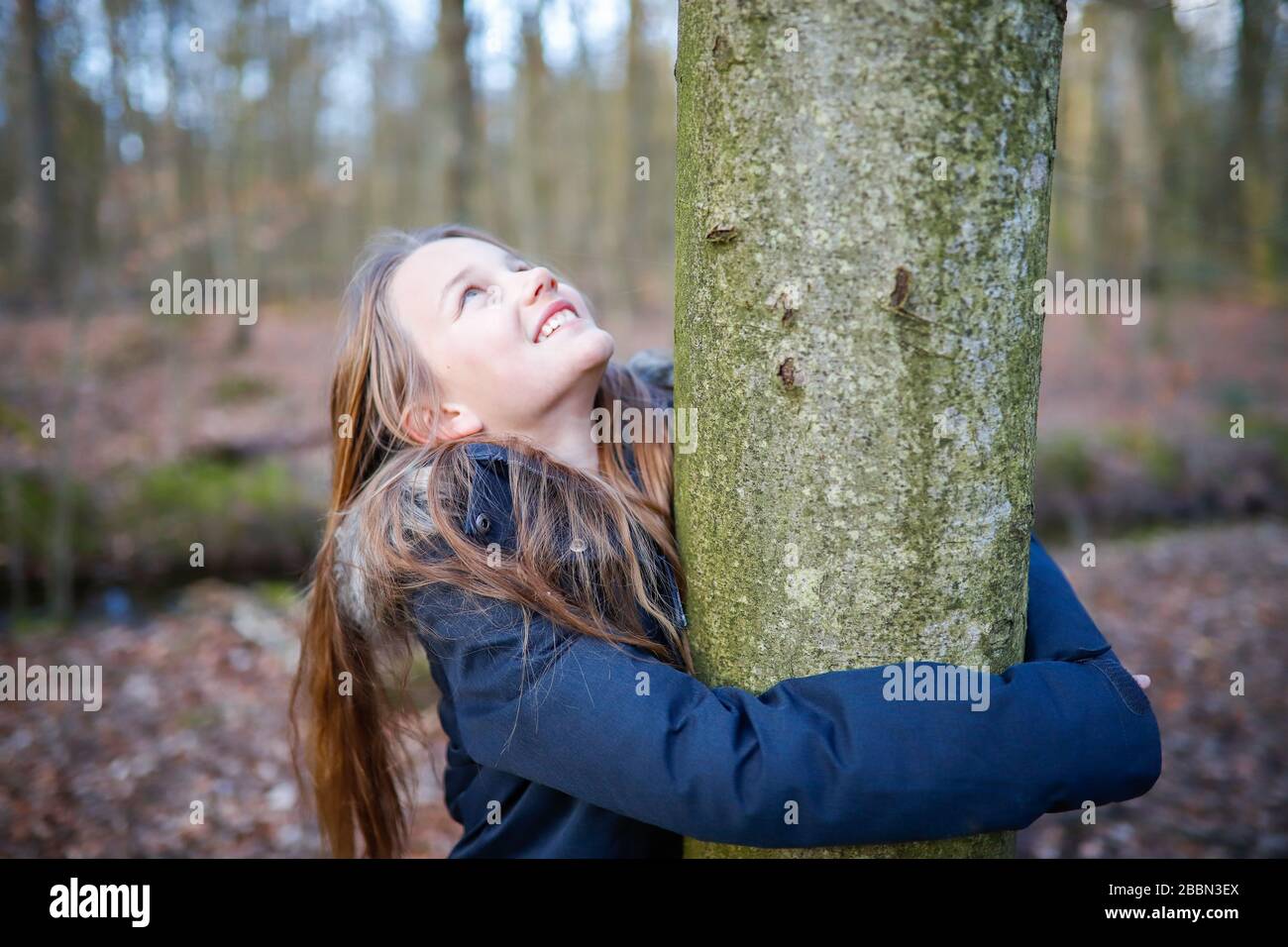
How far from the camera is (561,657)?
1.24 m

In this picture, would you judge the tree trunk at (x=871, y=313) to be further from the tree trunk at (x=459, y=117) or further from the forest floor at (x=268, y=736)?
the tree trunk at (x=459, y=117)

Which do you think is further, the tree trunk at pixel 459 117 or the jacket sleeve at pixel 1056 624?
the tree trunk at pixel 459 117

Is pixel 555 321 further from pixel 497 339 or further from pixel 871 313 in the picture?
pixel 871 313

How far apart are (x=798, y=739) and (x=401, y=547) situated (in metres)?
0.73

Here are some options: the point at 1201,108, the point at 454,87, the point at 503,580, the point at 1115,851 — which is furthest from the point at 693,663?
the point at 1201,108

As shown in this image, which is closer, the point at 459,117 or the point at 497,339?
the point at 497,339

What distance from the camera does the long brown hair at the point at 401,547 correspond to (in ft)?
4.52

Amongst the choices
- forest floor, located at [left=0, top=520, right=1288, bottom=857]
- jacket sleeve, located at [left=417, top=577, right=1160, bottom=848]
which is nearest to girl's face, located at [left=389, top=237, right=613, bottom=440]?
jacket sleeve, located at [left=417, top=577, right=1160, bottom=848]

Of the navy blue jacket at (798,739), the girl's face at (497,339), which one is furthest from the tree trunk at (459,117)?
the navy blue jacket at (798,739)

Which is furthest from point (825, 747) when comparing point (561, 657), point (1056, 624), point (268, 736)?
point (268, 736)

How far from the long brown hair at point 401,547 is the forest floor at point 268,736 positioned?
1.83 m

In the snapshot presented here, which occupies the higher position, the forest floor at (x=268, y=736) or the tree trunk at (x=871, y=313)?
the tree trunk at (x=871, y=313)
